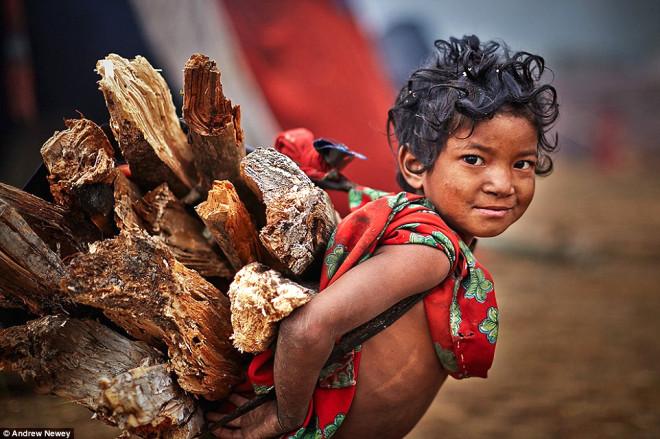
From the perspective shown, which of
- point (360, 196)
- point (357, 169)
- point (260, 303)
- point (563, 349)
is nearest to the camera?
point (260, 303)

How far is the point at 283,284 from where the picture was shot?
1.16 meters

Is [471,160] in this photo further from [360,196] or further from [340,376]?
[340,376]

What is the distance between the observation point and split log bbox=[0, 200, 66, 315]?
1.17 meters

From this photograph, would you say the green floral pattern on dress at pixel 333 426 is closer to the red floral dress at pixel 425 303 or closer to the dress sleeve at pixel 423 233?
the red floral dress at pixel 425 303

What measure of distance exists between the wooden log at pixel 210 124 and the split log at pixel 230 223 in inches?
5.4

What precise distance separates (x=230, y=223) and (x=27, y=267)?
1.34 ft

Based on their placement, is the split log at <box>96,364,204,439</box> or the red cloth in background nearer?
the split log at <box>96,364,204,439</box>

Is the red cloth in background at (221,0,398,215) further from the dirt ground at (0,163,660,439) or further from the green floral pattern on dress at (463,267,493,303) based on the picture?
the green floral pattern on dress at (463,267,493,303)

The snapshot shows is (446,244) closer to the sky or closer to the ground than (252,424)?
closer to the sky

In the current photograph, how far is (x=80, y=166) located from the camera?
1280mm

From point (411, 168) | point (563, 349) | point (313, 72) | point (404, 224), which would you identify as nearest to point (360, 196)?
point (411, 168)

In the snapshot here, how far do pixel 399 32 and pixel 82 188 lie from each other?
27.5ft

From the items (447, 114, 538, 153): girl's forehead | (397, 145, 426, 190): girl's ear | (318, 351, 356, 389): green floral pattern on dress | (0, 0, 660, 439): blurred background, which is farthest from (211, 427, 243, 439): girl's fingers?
(0, 0, 660, 439): blurred background

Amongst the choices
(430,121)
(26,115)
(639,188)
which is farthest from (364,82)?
(639,188)
